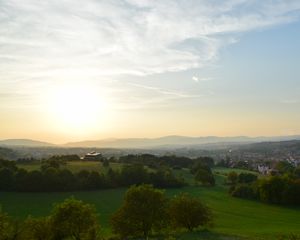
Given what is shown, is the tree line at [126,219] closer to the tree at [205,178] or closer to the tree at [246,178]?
the tree at [205,178]

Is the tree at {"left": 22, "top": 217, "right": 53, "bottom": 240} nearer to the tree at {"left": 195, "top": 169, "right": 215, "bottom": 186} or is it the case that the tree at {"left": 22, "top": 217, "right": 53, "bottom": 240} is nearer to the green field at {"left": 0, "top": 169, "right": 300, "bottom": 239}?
the green field at {"left": 0, "top": 169, "right": 300, "bottom": 239}

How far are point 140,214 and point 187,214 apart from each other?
7.84 metres

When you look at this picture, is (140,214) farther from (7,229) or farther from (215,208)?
(215,208)

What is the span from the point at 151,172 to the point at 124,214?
64.8m

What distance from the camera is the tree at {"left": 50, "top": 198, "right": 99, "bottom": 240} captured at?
46.1 metres

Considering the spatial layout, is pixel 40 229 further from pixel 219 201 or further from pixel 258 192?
pixel 258 192

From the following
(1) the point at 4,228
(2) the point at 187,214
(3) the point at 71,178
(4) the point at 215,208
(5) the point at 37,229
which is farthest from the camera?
(3) the point at 71,178

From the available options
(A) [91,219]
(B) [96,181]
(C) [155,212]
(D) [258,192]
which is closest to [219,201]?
(D) [258,192]

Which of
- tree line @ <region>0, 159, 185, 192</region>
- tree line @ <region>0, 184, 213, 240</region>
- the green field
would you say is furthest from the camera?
tree line @ <region>0, 159, 185, 192</region>

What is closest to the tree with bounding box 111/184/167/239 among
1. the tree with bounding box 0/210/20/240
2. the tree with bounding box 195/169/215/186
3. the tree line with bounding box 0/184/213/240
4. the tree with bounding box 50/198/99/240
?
the tree line with bounding box 0/184/213/240

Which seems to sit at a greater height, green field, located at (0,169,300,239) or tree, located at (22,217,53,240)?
tree, located at (22,217,53,240)

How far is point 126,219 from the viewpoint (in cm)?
5241

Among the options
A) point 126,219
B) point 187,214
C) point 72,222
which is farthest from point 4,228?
point 187,214

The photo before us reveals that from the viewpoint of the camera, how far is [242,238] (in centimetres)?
4666
